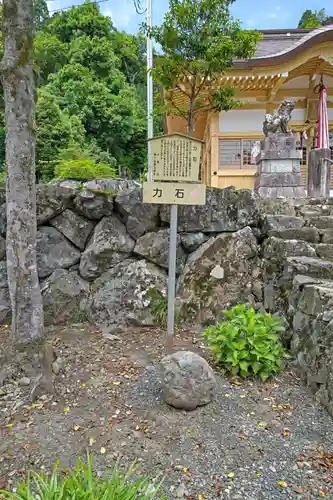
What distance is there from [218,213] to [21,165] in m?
2.23

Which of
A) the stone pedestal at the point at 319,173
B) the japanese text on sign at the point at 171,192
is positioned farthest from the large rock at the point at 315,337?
the stone pedestal at the point at 319,173

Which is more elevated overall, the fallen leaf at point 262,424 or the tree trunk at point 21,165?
the tree trunk at point 21,165

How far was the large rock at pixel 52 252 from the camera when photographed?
12.3ft

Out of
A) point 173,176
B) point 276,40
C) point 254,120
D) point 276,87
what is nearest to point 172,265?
point 173,176

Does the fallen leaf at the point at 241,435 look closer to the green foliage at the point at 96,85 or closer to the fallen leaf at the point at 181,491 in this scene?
the fallen leaf at the point at 181,491

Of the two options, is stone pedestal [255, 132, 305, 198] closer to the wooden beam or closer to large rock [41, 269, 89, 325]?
the wooden beam

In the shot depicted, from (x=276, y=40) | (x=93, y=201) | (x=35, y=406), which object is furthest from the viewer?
(x=276, y=40)

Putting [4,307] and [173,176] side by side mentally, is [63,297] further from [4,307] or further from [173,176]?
[173,176]

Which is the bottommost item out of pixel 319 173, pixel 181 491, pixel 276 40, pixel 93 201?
pixel 181 491

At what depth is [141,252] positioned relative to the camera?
3.80 meters

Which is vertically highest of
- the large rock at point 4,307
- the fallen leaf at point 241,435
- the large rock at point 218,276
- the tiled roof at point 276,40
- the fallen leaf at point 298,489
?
the tiled roof at point 276,40

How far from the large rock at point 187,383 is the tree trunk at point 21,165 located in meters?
1.14

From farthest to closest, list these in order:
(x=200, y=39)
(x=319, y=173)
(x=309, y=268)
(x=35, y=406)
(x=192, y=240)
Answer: (x=319, y=173)
(x=200, y=39)
(x=192, y=240)
(x=309, y=268)
(x=35, y=406)

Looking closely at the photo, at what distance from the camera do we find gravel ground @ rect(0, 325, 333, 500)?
1.76 meters
